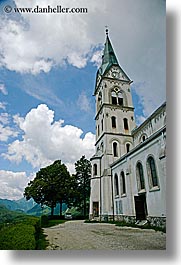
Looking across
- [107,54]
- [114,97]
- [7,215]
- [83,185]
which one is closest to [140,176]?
[107,54]

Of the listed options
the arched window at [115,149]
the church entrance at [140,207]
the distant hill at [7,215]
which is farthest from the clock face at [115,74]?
the distant hill at [7,215]

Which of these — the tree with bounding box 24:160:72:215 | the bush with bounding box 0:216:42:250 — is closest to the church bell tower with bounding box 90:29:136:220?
the tree with bounding box 24:160:72:215

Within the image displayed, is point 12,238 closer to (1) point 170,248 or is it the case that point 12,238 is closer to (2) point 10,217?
(2) point 10,217

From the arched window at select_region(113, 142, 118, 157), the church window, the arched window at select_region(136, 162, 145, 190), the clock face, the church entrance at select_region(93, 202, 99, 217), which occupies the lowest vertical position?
the church entrance at select_region(93, 202, 99, 217)

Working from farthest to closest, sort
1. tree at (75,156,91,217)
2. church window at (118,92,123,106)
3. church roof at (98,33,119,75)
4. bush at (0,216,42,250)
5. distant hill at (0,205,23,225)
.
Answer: church window at (118,92,123,106) → tree at (75,156,91,217) → church roof at (98,33,119,75) → distant hill at (0,205,23,225) → bush at (0,216,42,250)

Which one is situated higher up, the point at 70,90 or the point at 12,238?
the point at 70,90

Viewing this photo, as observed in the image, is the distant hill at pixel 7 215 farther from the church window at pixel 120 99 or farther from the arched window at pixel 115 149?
the church window at pixel 120 99

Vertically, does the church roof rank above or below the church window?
below

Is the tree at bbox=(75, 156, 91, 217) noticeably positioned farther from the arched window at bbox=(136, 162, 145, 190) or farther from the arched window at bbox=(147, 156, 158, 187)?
the arched window at bbox=(147, 156, 158, 187)

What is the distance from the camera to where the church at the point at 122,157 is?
777cm

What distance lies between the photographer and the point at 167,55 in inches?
180

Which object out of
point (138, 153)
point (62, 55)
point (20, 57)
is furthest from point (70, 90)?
point (138, 153)

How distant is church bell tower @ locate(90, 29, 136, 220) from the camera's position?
13250 mm

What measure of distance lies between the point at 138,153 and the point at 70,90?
16.5ft
